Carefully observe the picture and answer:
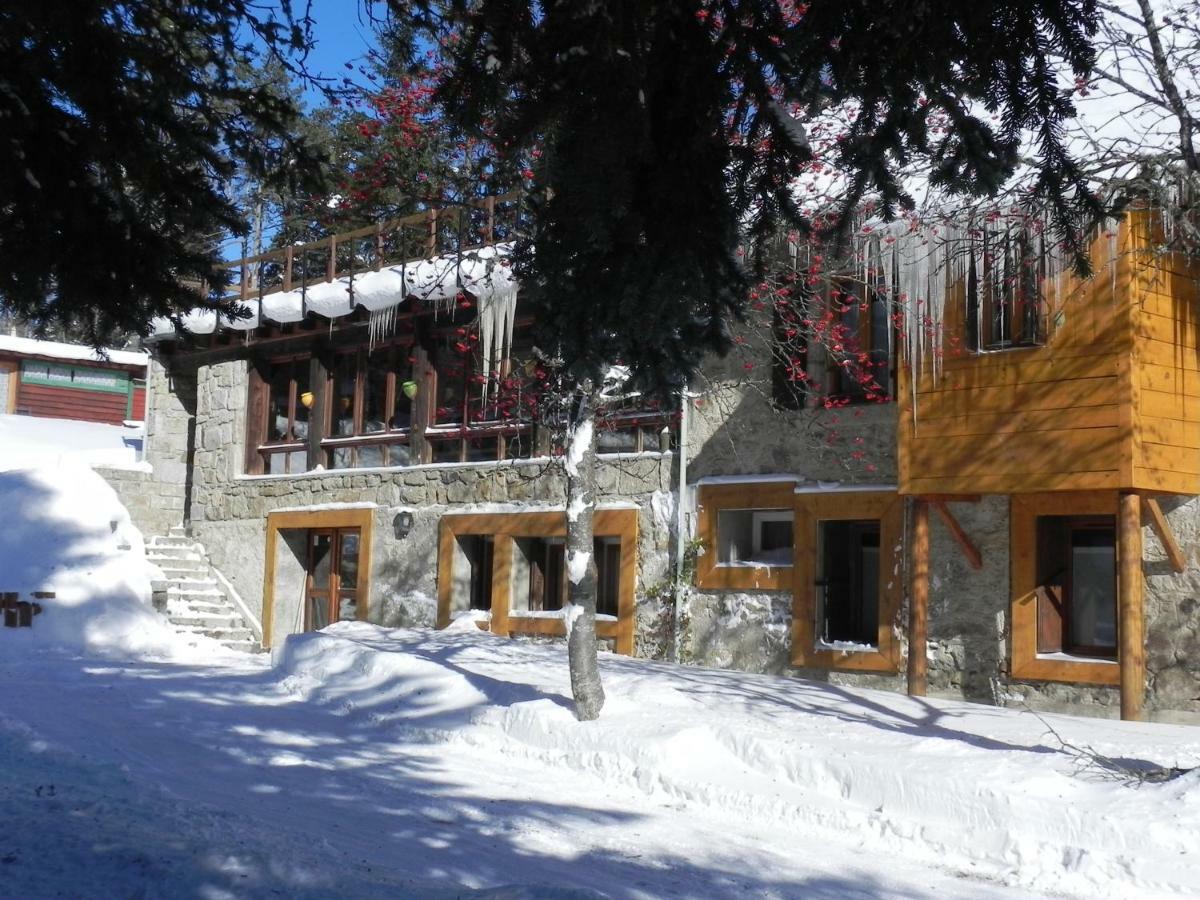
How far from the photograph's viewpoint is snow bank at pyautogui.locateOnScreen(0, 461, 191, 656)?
53.1 ft

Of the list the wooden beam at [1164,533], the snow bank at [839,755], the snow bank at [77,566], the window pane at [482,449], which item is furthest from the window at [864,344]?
the snow bank at [77,566]

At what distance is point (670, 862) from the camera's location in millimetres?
6461

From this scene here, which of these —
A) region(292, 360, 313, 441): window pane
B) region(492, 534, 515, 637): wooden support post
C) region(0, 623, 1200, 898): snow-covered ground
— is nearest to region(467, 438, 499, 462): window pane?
region(492, 534, 515, 637): wooden support post

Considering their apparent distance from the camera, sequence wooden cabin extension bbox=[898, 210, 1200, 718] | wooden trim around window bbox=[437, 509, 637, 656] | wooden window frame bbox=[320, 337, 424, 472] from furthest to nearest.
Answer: wooden window frame bbox=[320, 337, 424, 472]
wooden trim around window bbox=[437, 509, 637, 656]
wooden cabin extension bbox=[898, 210, 1200, 718]

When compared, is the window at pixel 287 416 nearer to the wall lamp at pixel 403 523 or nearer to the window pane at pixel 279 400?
the window pane at pixel 279 400

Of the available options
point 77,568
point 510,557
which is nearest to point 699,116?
point 510,557

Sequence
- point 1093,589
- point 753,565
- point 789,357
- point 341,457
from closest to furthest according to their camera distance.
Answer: point 1093,589 → point 789,357 → point 753,565 → point 341,457

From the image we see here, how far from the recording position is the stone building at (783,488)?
10523 mm

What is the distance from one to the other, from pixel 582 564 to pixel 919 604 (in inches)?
134

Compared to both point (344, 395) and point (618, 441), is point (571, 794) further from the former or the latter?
point (344, 395)

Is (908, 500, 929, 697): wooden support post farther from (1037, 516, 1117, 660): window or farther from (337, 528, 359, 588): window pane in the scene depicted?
(337, 528, 359, 588): window pane

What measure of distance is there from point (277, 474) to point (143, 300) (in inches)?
565

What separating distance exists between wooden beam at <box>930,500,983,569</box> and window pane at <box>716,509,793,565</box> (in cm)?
227

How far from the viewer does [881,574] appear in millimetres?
12352
